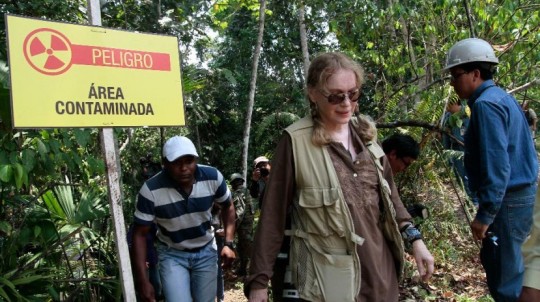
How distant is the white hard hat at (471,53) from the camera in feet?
9.77

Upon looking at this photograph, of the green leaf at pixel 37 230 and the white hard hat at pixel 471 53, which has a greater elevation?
the white hard hat at pixel 471 53

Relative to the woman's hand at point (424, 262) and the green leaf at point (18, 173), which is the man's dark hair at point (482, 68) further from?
the green leaf at point (18, 173)

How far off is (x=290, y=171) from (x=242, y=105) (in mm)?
14649

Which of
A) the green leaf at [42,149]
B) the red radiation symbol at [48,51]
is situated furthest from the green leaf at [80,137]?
the red radiation symbol at [48,51]

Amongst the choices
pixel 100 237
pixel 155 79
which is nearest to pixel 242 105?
pixel 100 237

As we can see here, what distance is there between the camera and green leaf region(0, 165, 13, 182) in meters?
2.71

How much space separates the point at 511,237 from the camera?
2.83m

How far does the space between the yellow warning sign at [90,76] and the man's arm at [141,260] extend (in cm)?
94

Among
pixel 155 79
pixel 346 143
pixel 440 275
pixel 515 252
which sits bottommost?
pixel 440 275

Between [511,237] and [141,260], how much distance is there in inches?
95.5

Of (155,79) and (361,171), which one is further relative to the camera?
(155,79)

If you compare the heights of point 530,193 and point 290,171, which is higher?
point 290,171

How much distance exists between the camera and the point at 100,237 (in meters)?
4.32

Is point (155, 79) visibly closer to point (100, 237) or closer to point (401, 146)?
point (401, 146)
